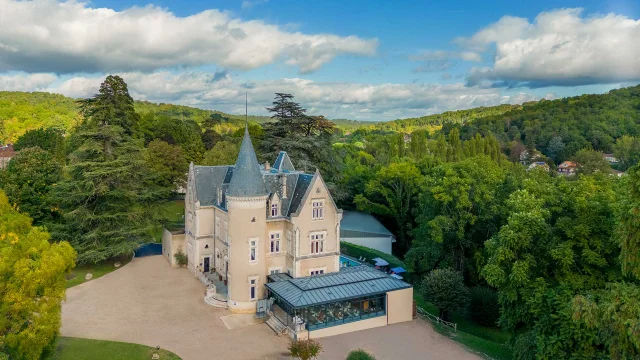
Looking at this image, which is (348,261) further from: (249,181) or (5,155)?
(5,155)

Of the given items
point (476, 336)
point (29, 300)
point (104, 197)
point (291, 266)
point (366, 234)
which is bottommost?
point (476, 336)

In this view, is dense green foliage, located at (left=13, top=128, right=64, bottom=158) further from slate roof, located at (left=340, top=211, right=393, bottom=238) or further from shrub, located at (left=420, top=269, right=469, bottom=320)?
shrub, located at (left=420, top=269, right=469, bottom=320)

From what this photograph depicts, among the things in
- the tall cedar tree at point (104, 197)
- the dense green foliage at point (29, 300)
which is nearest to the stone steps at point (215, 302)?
the tall cedar tree at point (104, 197)

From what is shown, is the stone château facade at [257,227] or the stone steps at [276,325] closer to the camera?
the stone steps at [276,325]

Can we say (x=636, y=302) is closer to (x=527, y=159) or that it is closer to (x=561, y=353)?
(x=561, y=353)

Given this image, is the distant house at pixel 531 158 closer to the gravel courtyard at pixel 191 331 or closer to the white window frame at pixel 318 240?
the white window frame at pixel 318 240

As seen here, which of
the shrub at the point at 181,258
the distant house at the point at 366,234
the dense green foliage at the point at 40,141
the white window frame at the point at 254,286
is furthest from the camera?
the dense green foliage at the point at 40,141

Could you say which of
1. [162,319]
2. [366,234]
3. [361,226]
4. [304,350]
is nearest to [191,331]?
[162,319]
